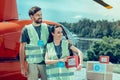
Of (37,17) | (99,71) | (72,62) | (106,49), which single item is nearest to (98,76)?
(99,71)

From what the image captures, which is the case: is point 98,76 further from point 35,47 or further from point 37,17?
point 37,17

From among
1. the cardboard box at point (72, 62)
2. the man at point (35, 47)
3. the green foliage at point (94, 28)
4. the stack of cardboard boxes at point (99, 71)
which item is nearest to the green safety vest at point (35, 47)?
the man at point (35, 47)

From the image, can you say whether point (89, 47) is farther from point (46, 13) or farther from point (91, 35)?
point (46, 13)

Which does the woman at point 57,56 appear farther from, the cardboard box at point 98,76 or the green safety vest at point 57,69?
the cardboard box at point 98,76

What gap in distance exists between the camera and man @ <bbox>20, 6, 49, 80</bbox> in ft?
12.4

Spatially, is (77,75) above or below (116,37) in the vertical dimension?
below

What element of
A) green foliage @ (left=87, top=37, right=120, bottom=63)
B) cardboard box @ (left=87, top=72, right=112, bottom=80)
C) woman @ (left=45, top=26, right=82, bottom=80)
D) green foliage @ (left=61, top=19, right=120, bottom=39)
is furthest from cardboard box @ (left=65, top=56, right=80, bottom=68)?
green foliage @ (left=61, top=19, right=120, bottom=39)

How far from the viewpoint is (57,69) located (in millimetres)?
3717

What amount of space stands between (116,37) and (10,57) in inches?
88.1

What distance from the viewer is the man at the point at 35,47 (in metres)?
3.79

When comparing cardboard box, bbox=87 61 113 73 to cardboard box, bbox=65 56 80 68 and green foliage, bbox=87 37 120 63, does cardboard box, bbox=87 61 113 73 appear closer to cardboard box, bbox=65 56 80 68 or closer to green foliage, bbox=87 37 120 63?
green foliage, bbox=87 37 120 63

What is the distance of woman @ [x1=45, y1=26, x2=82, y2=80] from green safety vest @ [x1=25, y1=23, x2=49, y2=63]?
0.10 meters

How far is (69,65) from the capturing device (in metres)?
3.65

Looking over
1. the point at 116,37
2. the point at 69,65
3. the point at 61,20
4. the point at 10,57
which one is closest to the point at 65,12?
the point at 61,20
